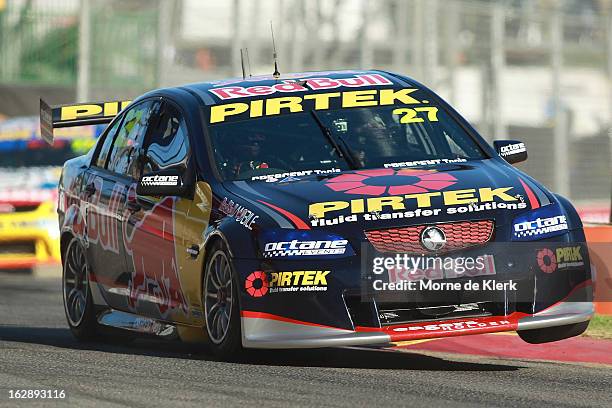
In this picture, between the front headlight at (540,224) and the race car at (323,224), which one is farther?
the front headlight at (540,224)

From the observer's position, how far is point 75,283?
1065 centimetres

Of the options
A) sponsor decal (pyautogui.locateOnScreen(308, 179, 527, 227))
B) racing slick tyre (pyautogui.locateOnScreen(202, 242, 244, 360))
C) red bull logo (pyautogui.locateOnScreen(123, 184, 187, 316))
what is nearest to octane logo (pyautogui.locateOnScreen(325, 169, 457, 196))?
sponsor decal (pyautogui.locateOnScreen(308, 179, 527, 227))

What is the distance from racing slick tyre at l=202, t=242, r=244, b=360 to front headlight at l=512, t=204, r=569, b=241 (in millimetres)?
1429

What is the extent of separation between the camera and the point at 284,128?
891cm

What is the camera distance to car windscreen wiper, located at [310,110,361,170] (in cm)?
867

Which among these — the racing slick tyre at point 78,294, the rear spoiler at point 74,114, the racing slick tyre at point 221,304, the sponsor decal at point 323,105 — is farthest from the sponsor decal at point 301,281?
the rear spoiler at point 74,114

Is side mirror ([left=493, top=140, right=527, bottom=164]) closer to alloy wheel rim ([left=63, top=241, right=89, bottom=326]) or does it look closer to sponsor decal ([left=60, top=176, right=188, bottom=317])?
sponsor decal ([left=60, top=176, right=188, bottom=317])

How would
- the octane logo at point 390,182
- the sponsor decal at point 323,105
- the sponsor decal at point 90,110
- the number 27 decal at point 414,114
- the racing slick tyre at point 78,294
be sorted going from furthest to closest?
the sponsor decal at point 90,110 < the racing slick tyre at point 78,294 < the number 27 decal at point 414,114 < the sponsor decal at point 323,105 < the octane logo at point 390,182

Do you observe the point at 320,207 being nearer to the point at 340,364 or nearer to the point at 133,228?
the point at 340,364

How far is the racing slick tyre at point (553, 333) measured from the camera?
8195 mm

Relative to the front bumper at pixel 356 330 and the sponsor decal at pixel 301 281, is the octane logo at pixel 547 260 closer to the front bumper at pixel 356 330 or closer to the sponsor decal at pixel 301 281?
the front bumper at pixel 356 330

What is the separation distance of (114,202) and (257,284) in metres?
2.26

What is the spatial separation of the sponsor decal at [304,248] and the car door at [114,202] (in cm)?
198

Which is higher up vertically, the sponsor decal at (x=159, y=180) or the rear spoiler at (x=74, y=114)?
the rear spoiler at (x=74, y=114)
